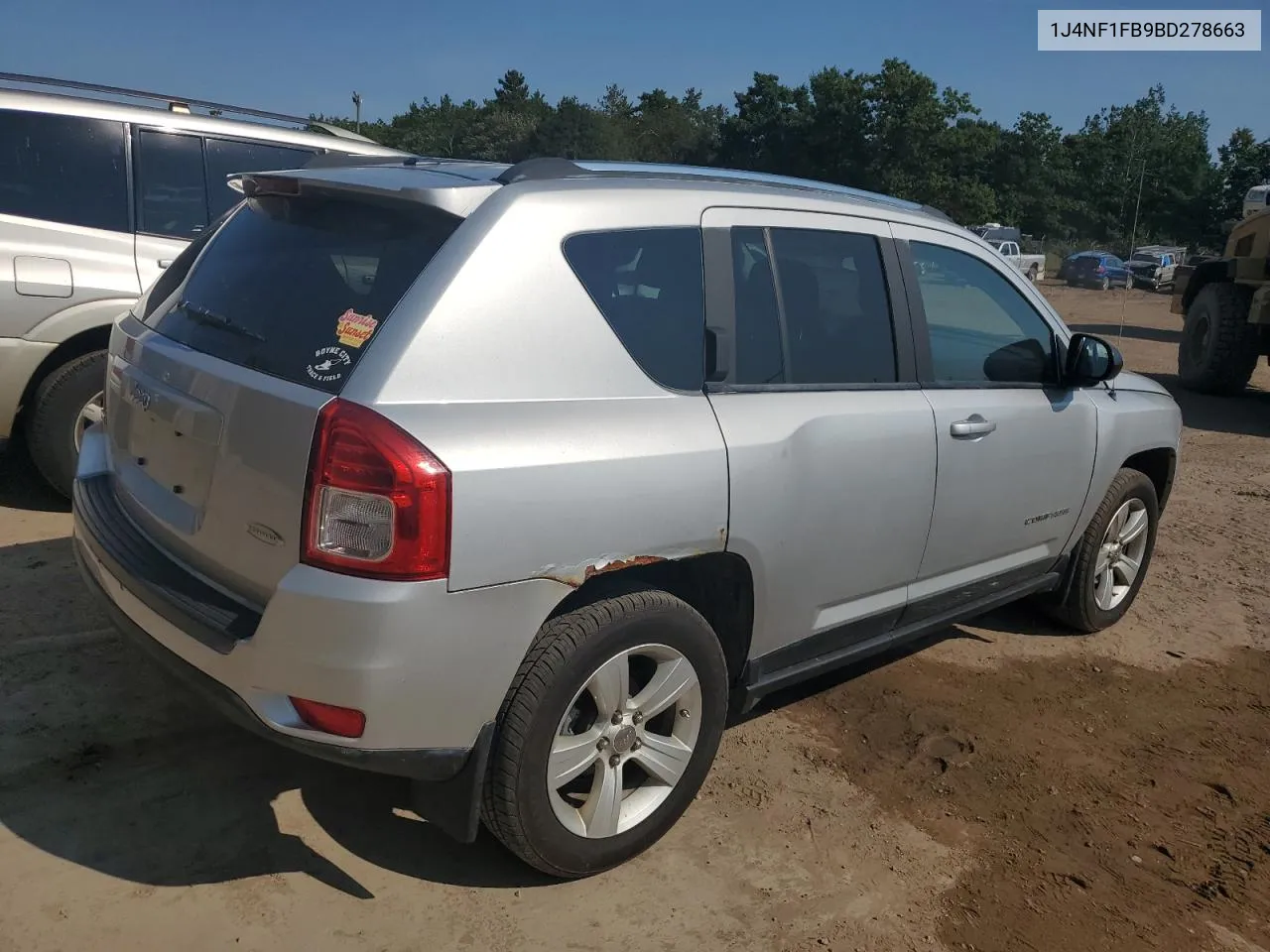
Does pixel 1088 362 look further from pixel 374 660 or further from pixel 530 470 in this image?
pixel 374 660

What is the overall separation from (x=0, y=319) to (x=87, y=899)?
3.17 metres

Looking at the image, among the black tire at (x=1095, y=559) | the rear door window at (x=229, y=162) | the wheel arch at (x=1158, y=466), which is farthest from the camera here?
the rear door window at (x=229, y=162)

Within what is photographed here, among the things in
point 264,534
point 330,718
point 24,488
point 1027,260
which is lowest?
point 24,488

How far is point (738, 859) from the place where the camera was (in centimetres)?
296

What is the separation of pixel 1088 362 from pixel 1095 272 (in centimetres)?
3341

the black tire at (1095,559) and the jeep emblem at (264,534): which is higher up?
the jeep emblem at (264,534)

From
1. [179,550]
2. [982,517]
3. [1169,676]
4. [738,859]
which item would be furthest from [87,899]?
[1169,676]

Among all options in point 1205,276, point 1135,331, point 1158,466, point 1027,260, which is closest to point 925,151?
point 1027,260

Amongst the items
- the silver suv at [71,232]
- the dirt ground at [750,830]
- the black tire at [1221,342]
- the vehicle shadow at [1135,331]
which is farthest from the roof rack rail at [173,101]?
the vehicle shadow at [1135,331]

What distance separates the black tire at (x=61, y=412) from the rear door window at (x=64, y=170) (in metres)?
0.67

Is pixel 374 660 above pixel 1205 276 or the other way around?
the other way around

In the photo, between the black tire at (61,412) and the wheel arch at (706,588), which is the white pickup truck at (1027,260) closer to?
the black tire at (61,412)

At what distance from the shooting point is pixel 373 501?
7.40 feet

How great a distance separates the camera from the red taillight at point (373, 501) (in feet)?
7.36
